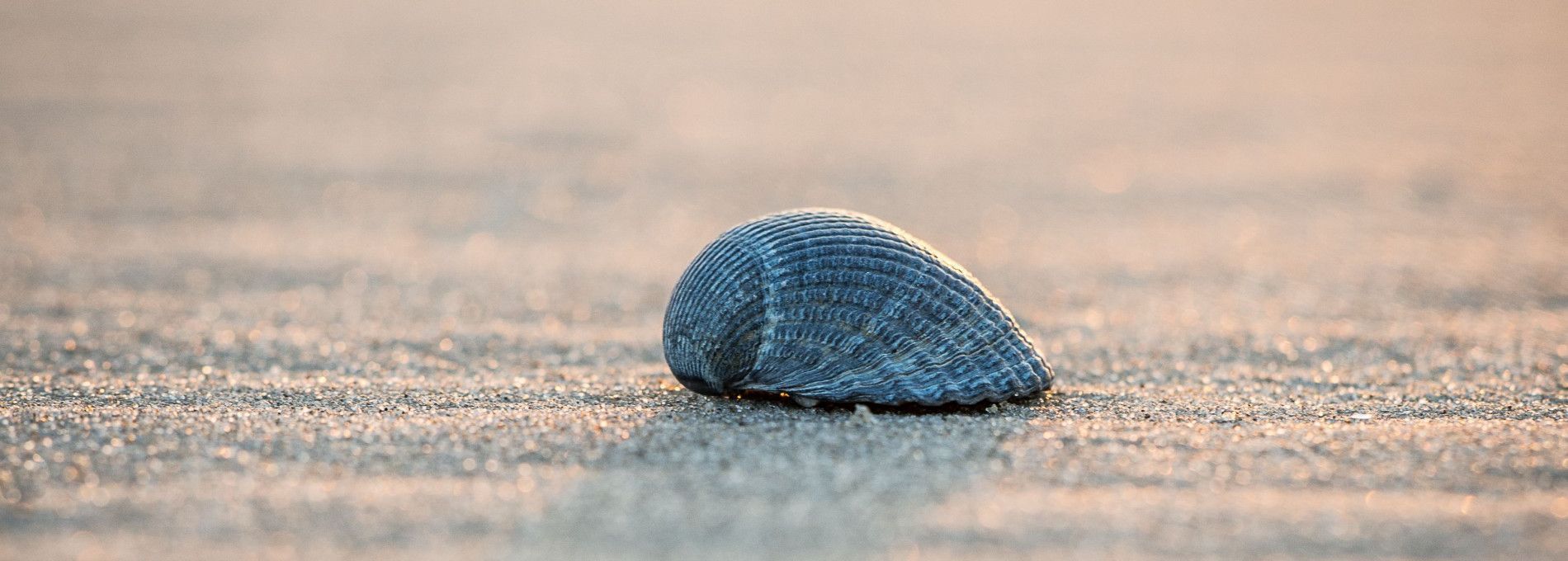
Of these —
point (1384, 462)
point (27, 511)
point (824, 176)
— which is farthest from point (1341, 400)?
point (824, 176)

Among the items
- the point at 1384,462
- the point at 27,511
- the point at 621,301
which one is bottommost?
the point at 27,511

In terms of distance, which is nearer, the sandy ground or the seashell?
the sandy ground

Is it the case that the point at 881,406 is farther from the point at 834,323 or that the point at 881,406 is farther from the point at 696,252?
the point at 696,252

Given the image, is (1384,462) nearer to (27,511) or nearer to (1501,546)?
(1501,546)

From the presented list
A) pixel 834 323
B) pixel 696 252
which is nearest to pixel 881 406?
pixel 834 323

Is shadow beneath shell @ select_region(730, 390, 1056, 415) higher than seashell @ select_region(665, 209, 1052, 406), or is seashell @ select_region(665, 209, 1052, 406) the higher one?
seashell @ select_region(665, 209, 1052, 406)
